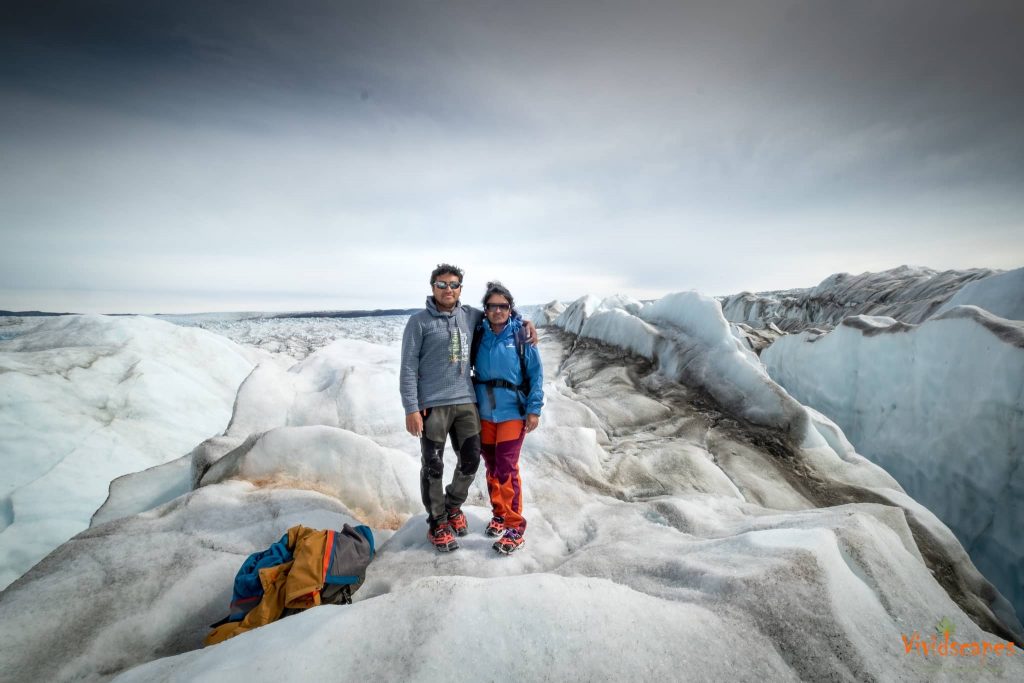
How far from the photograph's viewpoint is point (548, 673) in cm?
171

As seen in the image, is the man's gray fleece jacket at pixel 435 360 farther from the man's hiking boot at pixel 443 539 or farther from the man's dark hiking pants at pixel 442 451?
the man's hiking boot at pixel 443 539

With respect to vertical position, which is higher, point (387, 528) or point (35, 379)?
point (35, 379)

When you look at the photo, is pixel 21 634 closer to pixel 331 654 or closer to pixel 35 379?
pixel 331 654

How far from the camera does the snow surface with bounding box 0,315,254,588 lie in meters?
6.52

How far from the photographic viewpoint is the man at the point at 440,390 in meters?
3.14

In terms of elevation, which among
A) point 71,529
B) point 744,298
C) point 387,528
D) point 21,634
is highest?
point 744,298

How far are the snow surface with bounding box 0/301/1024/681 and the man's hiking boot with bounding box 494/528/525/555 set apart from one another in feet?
0.23

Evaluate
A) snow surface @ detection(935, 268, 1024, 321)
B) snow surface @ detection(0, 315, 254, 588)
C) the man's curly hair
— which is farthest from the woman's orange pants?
snow surface @ detection(935, 268, 1024, 321)

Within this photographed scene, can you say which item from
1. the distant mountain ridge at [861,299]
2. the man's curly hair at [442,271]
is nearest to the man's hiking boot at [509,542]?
the man's curly hair at [442,271]

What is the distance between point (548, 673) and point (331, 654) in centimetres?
105

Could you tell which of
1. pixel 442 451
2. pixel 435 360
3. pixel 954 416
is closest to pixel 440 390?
pixel 435 360

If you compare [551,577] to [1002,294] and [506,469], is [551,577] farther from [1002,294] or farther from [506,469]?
[1002,294]

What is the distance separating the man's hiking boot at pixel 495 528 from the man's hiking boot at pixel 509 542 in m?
0.16

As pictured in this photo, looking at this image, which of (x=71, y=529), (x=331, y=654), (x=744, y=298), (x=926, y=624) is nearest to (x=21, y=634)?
(x=331, y=654)
